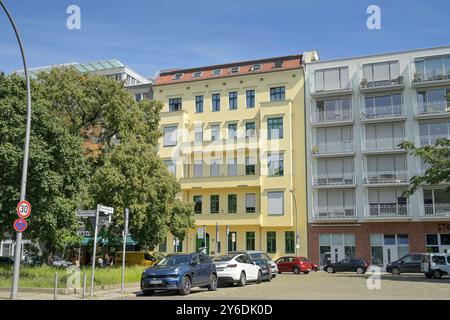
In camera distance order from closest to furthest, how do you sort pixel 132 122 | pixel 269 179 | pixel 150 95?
pixel 132 122, pixel 269 179, pixel 150 95

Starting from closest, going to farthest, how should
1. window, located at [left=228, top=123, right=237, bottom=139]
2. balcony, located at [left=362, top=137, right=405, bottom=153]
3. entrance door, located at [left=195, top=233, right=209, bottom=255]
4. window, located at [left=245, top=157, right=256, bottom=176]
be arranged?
balcony, located at [left=362, top=137, right=405, bottom=153]
window, located at [left=245, top=157, right=256, bottom=176]
entrance door, located at [left=195, top=233, right=209, bottom=255]
window, located at [left=228, top=123, right=237, bottom=139]

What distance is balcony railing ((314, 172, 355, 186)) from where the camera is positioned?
167 ft

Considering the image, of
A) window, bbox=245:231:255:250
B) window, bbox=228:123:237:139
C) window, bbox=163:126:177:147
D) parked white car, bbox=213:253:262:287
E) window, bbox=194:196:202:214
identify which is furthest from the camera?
window, bbox=163:126:177:147

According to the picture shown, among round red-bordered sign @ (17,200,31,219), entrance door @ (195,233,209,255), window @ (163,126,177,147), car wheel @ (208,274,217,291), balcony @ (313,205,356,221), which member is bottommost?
car wheel @ (208,274,217,291)

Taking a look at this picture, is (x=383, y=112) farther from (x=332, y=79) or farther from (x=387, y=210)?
(x=387, y=210)

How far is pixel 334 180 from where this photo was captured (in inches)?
2021

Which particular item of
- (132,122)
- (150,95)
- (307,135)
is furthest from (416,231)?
(150,95)

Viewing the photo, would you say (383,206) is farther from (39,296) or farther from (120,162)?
(39,296)

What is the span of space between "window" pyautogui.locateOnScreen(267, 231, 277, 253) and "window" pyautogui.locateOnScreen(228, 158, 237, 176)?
7.08 m

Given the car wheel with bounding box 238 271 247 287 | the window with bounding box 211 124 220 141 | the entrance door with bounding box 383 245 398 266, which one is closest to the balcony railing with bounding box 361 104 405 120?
the entrance door with bounding box 383 245 398 266

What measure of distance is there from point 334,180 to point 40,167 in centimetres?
3479

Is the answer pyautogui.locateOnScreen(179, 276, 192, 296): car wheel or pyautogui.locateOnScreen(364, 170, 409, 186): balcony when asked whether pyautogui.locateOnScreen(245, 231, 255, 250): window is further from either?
pyautogui.locateOnScreen(179, 276, 192, 296): car wheel
